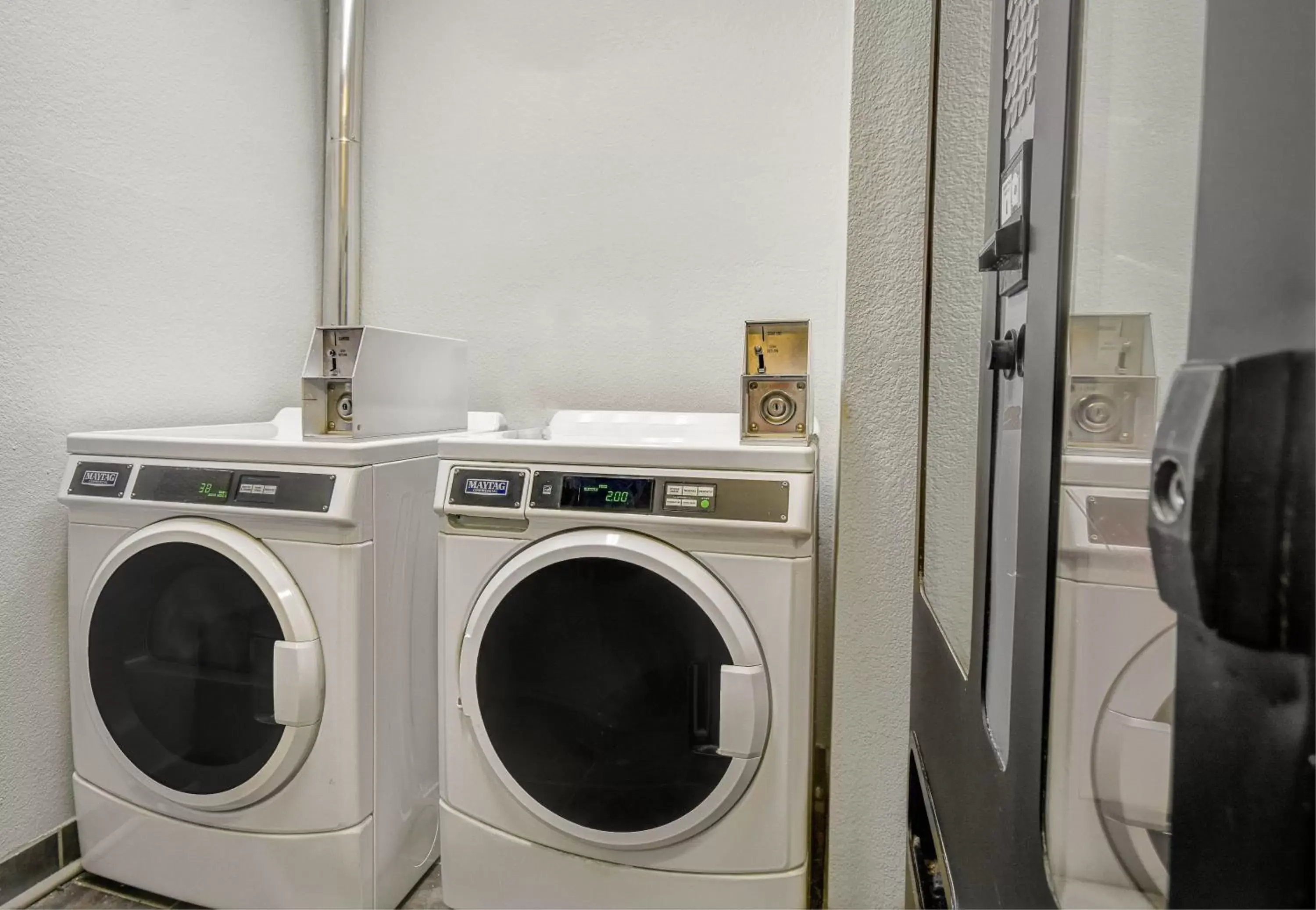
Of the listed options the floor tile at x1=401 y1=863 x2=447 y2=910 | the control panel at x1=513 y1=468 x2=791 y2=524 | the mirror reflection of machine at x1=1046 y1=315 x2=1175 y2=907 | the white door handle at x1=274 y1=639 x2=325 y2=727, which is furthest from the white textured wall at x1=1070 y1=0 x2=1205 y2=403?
the floor tile at x1=401 y1=863 x2=447 y2=910

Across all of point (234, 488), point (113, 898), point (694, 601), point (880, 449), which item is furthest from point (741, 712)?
point (113, 898)

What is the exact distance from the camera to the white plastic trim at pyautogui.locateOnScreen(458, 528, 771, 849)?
44.5 inches

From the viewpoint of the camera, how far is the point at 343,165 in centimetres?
198

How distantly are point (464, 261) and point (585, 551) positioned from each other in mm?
1171

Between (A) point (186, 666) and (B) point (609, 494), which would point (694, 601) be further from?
(A) point (186, 666)

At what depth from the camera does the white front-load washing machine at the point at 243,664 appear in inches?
49.7

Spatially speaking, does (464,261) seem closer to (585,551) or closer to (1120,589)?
(585,551)

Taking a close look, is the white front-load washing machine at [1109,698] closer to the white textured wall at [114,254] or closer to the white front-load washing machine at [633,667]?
the white front-load washing machine at [633,667]

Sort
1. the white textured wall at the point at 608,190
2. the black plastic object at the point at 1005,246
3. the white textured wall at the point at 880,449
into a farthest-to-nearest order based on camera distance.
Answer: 1. the white textured wall at the point at 608,190
2. the white textured wall at the point at 880,449
3. the black plastic object at the point at 1005,246

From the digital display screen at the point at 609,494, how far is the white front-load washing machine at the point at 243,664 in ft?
1.26

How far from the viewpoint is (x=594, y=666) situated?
119 centimetres

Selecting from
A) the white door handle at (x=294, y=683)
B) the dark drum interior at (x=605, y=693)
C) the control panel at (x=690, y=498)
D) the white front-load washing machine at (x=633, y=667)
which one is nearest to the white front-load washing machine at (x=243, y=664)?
the white door handle at (x=294, y=683)

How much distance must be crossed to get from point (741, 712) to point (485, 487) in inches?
23.0

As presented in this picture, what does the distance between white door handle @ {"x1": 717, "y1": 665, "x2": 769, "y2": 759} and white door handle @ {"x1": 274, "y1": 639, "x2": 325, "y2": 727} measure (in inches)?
28.5
